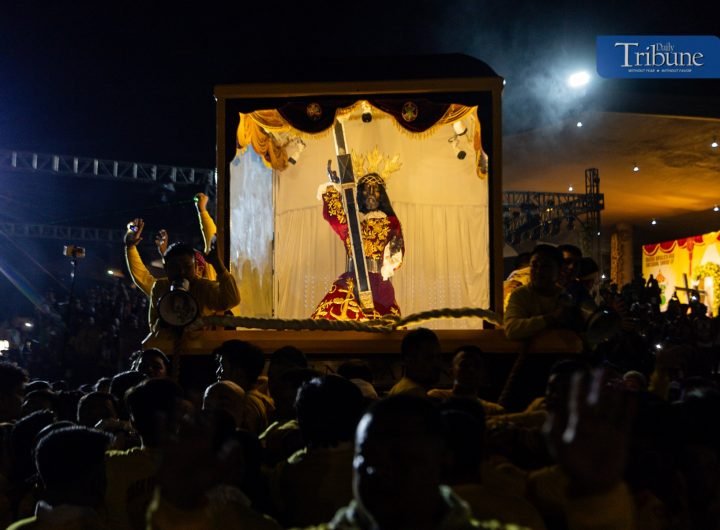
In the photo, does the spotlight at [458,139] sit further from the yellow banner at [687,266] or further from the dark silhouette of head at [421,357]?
the yellow banner at [687,266]

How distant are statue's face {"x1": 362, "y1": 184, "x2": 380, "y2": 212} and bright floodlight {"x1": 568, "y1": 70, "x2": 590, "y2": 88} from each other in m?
6.09

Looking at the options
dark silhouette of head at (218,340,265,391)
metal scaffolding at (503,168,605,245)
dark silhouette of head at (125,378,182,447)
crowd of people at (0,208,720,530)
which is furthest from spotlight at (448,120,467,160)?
dark silhouette of head at (125,378,182,447)

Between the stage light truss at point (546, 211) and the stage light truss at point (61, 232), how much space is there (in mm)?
12464

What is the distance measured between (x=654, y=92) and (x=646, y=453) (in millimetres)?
12740

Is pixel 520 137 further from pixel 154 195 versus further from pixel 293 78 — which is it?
pixel 154 195

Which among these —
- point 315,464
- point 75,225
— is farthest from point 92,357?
point 315,464

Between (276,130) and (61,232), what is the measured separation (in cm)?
1754

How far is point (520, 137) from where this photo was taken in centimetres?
1555

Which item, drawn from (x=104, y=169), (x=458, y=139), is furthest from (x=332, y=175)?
(x=104, y=169)

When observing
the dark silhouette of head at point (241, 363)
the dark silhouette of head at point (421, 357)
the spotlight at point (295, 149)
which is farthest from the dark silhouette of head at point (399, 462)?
the spotlight at point (295, 149)

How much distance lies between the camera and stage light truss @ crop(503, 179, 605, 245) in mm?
16366

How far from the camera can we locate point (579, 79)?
14242 millimetres

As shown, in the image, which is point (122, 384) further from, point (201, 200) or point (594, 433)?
point (594, 433)

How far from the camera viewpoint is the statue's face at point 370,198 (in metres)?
Result: 9.99
